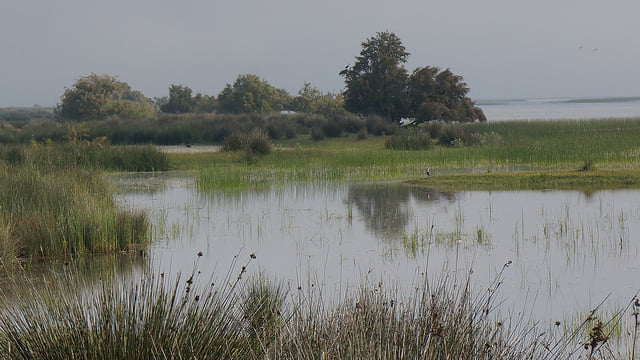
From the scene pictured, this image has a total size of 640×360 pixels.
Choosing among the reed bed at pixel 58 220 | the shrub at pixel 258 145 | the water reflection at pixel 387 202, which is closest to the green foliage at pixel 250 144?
the shrub at pixel 258 145

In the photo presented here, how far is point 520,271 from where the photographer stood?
791cm

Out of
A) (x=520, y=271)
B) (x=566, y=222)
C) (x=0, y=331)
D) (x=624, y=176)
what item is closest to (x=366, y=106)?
(x=624, y=176)

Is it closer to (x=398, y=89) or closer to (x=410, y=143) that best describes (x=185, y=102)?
(x=398, y=89)

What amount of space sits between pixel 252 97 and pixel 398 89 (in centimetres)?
2365

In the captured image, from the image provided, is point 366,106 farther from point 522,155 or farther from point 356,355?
point 356,355

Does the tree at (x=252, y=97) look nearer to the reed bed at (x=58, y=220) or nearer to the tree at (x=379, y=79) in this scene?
the tree at (x=379, y=79)

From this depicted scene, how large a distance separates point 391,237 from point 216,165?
11.4 m

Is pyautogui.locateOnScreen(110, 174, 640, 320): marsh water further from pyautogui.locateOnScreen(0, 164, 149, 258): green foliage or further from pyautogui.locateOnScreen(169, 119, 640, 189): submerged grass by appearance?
pyautogui.locateOnScreen(169, 119, 640, 189): submerged grass

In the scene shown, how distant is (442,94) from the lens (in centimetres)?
3788

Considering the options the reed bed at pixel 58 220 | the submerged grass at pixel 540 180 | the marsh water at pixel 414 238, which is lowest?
the marsh water at pixel 414 238

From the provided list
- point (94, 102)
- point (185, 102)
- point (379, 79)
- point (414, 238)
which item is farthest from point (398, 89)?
point (185, 102)

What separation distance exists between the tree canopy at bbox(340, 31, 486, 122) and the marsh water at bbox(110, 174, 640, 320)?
22729mm

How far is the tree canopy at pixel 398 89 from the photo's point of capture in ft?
123

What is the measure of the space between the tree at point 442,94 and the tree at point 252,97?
23.2 m
